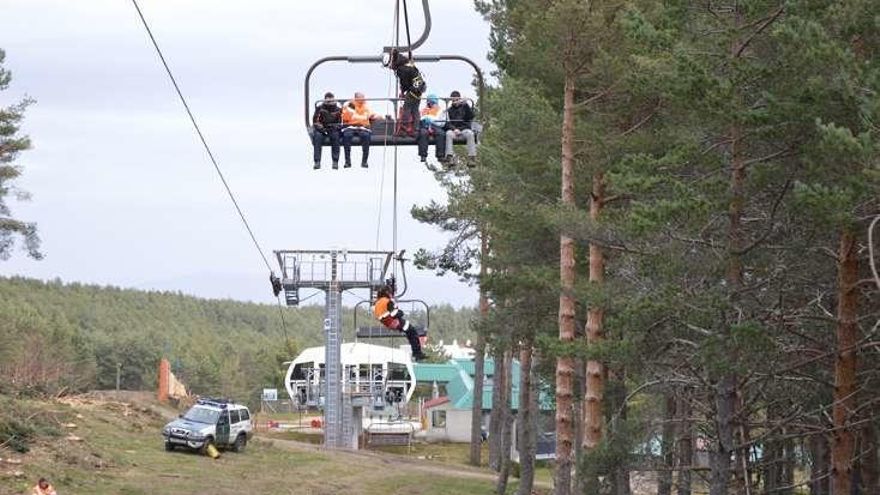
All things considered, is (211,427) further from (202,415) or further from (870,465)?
(870,465)

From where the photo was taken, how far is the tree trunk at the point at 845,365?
18.6 meters

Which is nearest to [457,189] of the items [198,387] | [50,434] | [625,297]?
[50,434]

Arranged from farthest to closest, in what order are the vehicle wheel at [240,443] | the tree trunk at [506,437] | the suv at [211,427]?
1. the tree trunk at [506,437]
2. the vehicle wheel at [240,443]
3. the suv at [211,427]

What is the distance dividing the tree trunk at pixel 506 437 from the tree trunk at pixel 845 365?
1939 centimetres

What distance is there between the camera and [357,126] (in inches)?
796

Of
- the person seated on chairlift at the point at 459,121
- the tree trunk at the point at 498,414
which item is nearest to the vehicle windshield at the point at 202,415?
the tree trunk at the point at 498,414

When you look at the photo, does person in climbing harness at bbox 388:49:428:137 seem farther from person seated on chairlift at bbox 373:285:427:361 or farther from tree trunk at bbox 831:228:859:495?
tree trunk at bbox 831:228:859:495

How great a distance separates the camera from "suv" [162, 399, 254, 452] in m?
39.1

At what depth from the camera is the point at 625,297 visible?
21.2 metres

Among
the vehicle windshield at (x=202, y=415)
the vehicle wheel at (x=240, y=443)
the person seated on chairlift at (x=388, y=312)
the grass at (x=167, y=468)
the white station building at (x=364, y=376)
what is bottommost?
the grass at (x=167, y=468)

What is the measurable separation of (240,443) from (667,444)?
64.4 ft

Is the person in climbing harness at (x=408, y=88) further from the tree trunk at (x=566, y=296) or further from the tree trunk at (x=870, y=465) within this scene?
the tree trunk at (x=870, y=465)

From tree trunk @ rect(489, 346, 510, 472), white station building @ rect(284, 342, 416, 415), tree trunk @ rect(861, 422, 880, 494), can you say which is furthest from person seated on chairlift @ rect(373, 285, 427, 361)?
white station building @ rect(284, 342, 416, 415)

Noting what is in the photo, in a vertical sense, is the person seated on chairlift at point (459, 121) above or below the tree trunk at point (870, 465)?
above
